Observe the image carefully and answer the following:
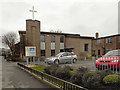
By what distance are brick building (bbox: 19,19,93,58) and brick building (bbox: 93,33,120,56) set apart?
6155mm

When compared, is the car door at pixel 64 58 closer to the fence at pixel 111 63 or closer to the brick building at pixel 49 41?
the fence at pixel 111 63

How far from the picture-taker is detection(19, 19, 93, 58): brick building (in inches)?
950

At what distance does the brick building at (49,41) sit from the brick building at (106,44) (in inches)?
242

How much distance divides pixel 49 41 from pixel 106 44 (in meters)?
18.0

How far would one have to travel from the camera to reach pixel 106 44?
32.5 m

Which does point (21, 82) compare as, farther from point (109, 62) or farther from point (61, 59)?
point (61, 59)

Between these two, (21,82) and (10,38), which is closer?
(21,82)

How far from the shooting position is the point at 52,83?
6098 millimetres

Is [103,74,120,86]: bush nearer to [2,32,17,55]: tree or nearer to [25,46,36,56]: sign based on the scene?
[25,46,36,56]: sign

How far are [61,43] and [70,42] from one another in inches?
110

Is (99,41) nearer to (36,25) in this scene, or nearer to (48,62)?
(36,25)

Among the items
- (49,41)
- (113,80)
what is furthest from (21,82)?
(49,41)

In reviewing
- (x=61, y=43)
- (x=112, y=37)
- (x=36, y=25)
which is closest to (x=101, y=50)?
(x=112, y=37)

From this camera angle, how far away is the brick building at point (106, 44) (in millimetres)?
28972
